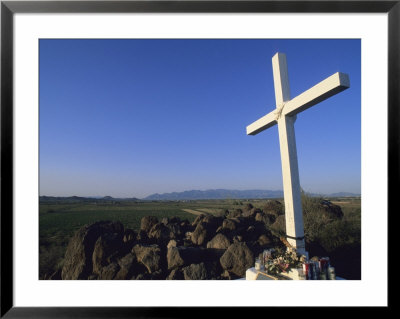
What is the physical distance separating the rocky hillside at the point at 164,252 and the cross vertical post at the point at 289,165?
70 centimetres

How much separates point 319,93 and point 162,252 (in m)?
2.62

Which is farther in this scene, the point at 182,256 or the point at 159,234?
the point at 159,234

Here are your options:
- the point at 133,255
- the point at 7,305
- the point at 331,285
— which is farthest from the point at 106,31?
the point at 133,255

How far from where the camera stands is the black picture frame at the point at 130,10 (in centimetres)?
143

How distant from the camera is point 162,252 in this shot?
330cm

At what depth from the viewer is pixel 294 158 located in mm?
2643

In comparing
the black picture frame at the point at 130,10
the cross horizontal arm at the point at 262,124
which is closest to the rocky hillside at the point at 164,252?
the cross horizontal arm at the point at 262,124

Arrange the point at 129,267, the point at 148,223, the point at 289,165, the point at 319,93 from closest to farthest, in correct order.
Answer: the point at 319,93 → the point at 289,165 → the point at 129,267 → the point at 148,223

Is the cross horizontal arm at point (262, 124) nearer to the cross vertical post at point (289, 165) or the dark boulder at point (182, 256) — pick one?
the cross vertical post at point (289, 165)

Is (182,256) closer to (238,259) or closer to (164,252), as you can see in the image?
(164,252)

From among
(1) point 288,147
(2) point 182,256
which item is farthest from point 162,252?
(1) point 288,147

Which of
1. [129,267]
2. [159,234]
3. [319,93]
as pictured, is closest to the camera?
[319,93]

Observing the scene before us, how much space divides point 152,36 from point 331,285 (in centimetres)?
198

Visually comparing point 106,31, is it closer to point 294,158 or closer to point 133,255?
point 294,158
